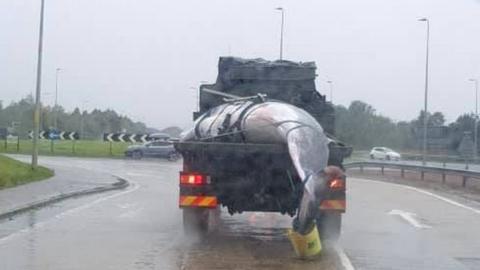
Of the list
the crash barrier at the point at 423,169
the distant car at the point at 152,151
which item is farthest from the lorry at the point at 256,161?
the distant car at the point at 152,151

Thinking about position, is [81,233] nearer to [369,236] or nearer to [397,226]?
[369,236]

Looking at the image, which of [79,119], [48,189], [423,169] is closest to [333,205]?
[48,189]

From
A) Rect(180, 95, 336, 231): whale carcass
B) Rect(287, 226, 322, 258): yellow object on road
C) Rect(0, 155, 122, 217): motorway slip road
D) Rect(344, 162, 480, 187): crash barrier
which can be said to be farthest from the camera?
Rect(344, 162, 480, 187): crash barrier

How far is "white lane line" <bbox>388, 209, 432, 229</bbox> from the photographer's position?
18.9 metres

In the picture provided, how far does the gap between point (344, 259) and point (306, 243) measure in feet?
2.56

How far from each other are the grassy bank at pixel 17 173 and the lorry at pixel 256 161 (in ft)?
42.3

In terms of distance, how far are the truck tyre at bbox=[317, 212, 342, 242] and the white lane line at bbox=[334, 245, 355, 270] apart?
0.94 ft

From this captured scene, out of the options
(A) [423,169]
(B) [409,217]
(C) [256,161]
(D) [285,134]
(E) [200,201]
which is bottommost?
(B) [409,217]

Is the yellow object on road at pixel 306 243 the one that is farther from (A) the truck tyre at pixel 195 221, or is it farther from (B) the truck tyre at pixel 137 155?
(B) the truck tyre at pixel 137 155

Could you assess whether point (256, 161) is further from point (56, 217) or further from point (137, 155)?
point (137, 155)

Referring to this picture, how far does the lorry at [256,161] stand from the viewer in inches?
516

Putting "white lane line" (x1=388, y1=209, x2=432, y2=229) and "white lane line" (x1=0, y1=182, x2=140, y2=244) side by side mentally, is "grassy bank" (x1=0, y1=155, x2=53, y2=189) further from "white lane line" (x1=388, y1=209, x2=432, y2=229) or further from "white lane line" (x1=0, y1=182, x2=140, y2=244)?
"white lane line" (x1=388, y1=209, x2=432, y2=229)

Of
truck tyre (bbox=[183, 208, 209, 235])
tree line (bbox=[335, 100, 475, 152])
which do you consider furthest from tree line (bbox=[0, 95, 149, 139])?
truck tyre (bbox=[183, 208, 209, 235])

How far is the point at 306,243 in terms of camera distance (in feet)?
41.8
